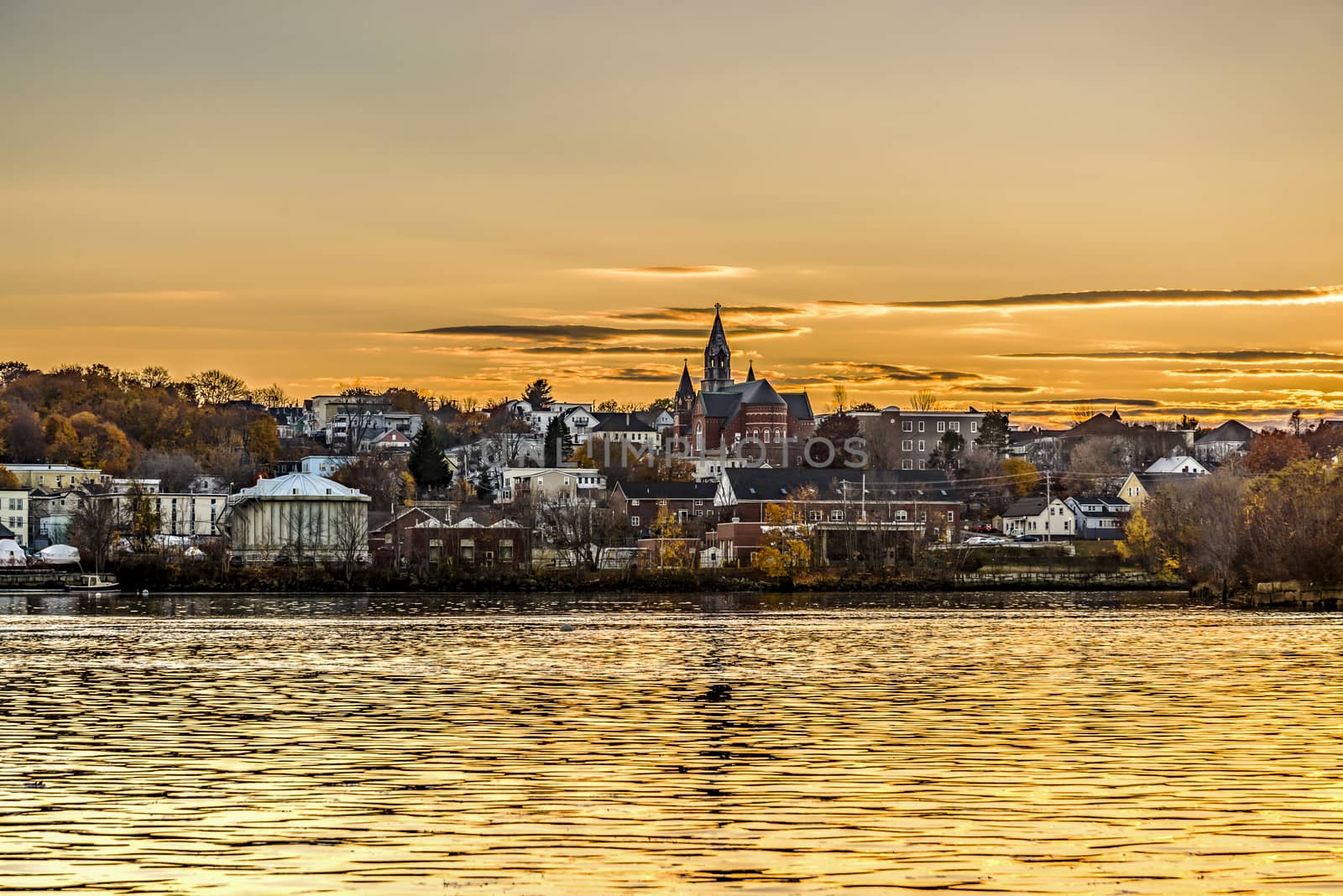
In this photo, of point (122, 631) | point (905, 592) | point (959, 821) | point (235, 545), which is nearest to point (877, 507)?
point (905, 592)

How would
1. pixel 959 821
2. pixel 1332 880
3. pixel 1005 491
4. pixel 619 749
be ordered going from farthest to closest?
pixel 1005 491
pixel 619 749
pixel 959 821
pixel 1332 880

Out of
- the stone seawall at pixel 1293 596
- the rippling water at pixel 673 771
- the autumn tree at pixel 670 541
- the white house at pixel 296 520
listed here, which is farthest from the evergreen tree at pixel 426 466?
the rippling water at pixel 673 771

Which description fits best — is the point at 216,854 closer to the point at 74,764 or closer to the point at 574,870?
the point at 574,870

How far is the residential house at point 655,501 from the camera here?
5778 inches

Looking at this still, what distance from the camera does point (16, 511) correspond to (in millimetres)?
157125

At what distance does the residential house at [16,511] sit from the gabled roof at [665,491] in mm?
55534

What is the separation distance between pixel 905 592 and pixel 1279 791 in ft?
284

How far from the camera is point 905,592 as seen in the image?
10556 cm

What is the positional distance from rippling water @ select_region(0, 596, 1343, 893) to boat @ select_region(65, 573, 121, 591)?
62476 mm

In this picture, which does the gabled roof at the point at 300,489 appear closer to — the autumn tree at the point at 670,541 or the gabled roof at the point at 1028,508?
the autumn tree at the point at 670,541

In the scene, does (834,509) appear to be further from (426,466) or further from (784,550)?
(426,466)

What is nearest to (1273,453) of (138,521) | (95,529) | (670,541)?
(670,541)

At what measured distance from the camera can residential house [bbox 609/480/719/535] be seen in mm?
146750

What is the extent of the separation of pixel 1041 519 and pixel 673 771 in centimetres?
14225
